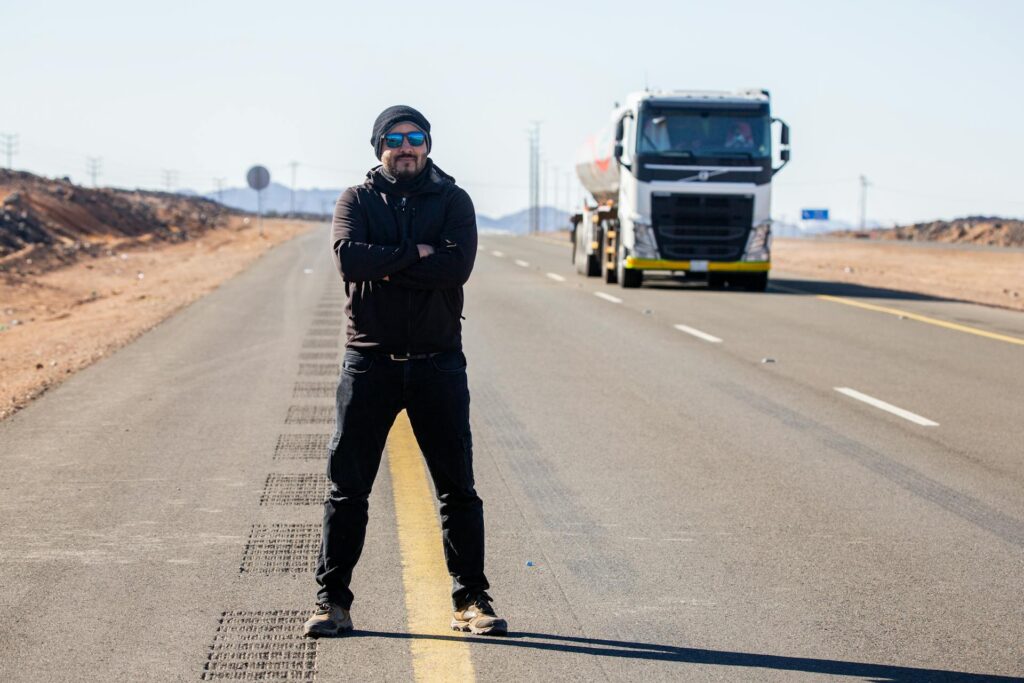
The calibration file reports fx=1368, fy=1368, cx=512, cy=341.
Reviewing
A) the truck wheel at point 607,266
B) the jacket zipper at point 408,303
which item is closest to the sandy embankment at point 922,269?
the truck wheel at point 607,266

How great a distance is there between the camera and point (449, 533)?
521cm

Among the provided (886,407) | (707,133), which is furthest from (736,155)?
(886,407)

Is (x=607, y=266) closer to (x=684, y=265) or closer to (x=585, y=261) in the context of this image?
(x=684, y=265)

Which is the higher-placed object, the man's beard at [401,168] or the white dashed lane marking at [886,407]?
the man's beard at [401,168]

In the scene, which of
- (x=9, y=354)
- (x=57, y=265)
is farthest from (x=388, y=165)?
(x=57, y=265)

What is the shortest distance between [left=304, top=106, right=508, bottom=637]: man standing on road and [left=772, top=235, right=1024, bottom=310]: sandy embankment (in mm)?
18984


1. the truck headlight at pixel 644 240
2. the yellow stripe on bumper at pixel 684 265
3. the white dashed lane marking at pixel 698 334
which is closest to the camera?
the white dashed lane marking at pixel 698 334

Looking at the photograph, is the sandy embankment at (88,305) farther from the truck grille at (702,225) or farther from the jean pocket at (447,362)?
the truck grille at (702,225)

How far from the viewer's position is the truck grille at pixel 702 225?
917 inches

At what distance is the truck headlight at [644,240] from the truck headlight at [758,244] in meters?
1.62

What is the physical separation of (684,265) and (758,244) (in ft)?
4.37

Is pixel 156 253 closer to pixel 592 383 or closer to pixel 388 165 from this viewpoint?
pixel 592 383

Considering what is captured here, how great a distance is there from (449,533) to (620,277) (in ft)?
64.9

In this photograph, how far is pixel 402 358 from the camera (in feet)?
16.6
